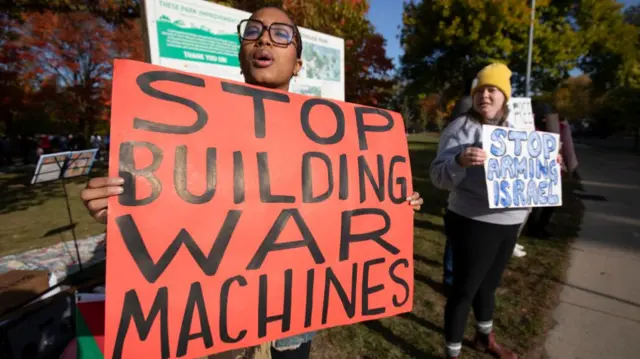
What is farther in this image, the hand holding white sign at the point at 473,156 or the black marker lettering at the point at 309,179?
the hand holding white sign at the point at 473,156

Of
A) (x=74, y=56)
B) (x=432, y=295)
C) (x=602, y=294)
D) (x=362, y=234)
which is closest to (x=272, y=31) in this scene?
(x=362, y=234)

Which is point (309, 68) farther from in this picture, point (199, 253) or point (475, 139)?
point (199, 253)

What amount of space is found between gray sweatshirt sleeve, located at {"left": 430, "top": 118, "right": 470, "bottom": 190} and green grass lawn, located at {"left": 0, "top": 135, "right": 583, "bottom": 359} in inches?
48.9

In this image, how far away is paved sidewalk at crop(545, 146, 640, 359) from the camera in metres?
2.43

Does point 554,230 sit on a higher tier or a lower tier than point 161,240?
lower

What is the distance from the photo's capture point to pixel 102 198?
3.38ft

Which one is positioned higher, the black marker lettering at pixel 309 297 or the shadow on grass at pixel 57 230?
the black marker lettering at pixel 309 297

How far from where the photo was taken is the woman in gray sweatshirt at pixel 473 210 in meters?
1.92

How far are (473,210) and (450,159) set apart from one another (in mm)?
324

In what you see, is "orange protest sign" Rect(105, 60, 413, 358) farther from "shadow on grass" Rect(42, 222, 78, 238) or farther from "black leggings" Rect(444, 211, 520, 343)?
"shadow on grass" Rect(42, 222, 78, 238)

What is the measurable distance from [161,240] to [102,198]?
0.67ft

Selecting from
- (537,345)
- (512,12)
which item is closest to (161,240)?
(537,345)

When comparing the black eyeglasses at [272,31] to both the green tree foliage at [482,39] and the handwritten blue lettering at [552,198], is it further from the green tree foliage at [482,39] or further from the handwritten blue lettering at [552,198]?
the green tree foliage at [482,39]

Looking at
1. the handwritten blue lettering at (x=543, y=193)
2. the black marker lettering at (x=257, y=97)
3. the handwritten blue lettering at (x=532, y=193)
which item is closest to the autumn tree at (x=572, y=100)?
the handwritten blue lettering at (x=543, y=193)
